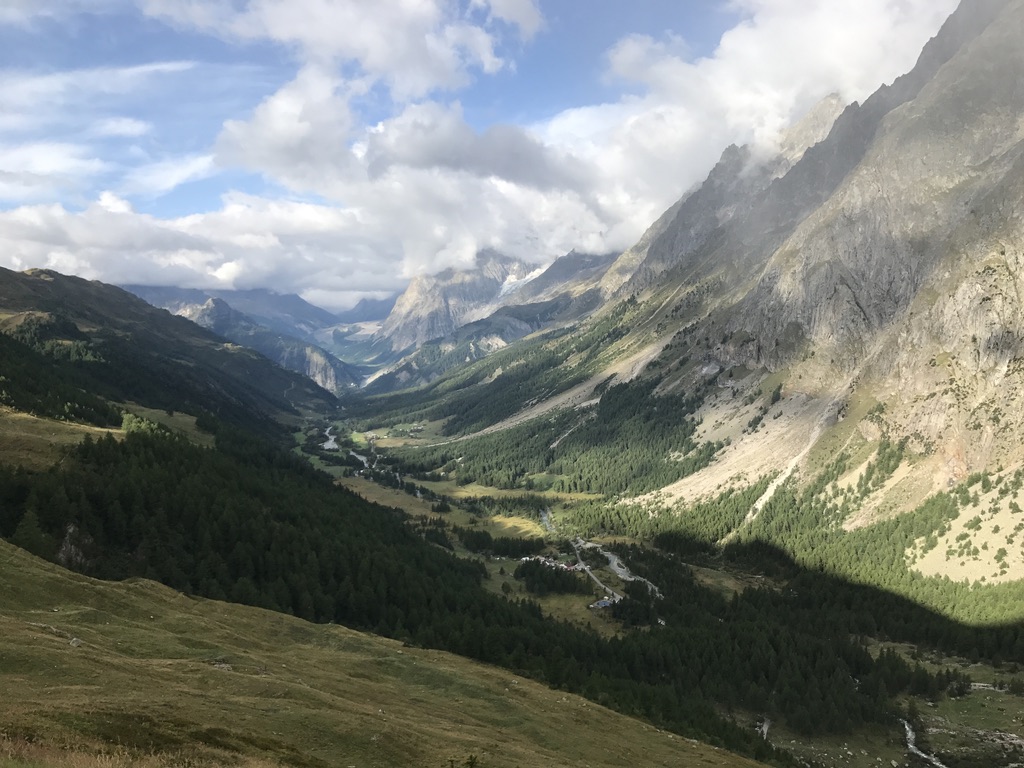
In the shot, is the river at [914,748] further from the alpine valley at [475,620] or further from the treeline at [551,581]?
the treeline at [551,581]

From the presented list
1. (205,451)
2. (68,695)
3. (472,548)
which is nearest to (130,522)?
(205,451)

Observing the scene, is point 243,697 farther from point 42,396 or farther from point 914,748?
point 42,396

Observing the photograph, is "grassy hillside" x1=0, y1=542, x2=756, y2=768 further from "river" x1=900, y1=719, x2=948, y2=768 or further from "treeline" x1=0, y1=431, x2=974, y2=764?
"river" x1=900, y1=719, x2=948, y2=768

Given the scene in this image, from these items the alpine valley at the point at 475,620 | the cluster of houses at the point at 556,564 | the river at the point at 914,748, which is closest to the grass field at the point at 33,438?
the alpine valley at the point at 475,620

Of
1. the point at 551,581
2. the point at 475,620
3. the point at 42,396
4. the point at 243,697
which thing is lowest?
the point at 551,581

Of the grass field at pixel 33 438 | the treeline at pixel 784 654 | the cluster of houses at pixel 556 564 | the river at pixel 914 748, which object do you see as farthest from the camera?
the cluster of houses at pixel 556 564

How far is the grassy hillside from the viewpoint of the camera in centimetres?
3316

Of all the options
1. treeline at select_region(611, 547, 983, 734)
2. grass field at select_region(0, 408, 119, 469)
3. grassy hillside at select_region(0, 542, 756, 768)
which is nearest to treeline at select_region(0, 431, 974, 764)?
treeline at select_region(611, 547, 983, 734)

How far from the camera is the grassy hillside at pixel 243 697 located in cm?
3316

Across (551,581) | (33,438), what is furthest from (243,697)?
(551,581)

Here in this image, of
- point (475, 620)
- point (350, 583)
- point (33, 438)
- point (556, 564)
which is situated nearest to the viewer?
point (475, 620)

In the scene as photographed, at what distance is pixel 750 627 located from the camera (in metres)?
133

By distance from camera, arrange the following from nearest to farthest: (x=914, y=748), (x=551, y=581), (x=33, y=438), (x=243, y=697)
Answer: (x=243, y=697), (x=914, y=748), (x=33, y=438), (x=551, y=581)

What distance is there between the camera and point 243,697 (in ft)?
152
